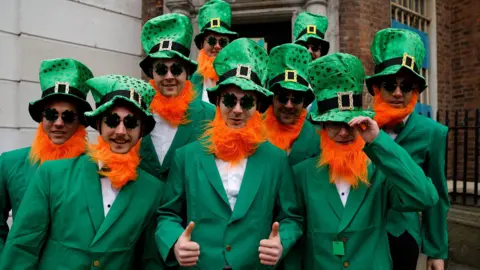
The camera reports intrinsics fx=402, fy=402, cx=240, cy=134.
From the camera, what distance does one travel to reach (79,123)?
9.77 ft

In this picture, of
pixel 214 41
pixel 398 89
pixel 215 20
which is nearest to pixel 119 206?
pixel 398 89

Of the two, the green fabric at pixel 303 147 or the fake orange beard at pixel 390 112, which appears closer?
the fake orange beard at pixel 390 112

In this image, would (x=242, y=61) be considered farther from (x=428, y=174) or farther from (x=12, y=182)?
(x=12, y=182)

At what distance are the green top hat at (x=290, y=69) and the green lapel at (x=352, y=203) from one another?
0.93 m

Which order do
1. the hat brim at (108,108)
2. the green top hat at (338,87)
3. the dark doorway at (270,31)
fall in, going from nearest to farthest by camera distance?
the hat brim at (108,108), the green top hat at (338,87), the dark doorway at (270,31)

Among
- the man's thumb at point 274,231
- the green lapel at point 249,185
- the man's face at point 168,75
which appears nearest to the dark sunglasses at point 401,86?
the green lapel at point 249,185

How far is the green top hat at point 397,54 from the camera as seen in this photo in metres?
2.84

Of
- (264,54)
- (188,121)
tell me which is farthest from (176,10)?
(264,54)

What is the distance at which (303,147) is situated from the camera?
3178 millimetres

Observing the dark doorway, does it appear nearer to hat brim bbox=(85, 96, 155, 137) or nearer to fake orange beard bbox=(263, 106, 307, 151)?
fake orange beard bbox=(263, 106, 307, 151)

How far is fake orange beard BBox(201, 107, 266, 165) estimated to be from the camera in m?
2.51

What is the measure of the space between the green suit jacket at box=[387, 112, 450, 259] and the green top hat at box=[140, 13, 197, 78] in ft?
6.05

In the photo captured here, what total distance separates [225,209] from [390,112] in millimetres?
1367

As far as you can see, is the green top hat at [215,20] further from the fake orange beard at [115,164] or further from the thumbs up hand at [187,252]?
the thumbs up hand at [187,252]
